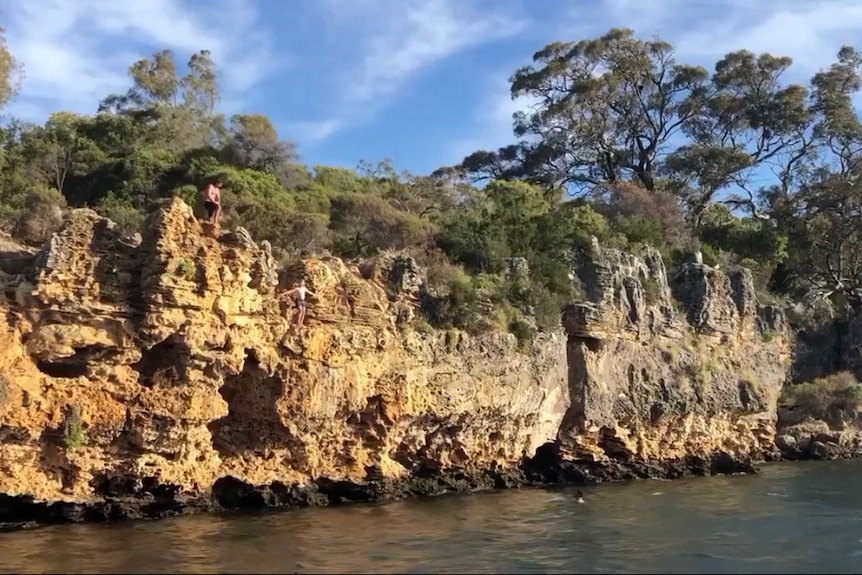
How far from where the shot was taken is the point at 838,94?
45844 mm

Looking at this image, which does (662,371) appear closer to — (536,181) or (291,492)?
(291,492)

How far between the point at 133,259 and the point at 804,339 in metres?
33.0

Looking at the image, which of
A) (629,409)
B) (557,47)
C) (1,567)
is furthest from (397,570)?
(557,47)

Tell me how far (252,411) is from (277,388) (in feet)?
2.71

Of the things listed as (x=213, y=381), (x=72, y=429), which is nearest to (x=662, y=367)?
(x=213, y=381)

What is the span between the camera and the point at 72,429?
1712 centimetres

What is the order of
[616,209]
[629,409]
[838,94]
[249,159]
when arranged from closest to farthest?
[629,409]
[249,159]
[616,209]
[838,94]

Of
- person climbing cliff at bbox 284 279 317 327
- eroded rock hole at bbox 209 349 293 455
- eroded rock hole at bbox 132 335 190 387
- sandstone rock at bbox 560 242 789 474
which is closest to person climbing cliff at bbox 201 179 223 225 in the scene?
person climbing cliff at bbox 284 279 317 327

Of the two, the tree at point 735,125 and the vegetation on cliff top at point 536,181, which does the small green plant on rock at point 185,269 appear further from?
the tree at point 735,125

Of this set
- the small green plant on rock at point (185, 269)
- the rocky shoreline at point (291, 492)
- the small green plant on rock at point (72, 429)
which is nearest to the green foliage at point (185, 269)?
the small green plant on rock at point (185, 269)

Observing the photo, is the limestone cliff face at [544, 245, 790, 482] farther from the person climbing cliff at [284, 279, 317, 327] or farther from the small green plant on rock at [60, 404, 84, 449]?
the small green plant on rock at [60, 404, 84, 449]

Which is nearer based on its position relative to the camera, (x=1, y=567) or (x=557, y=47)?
(x=1, y=567)

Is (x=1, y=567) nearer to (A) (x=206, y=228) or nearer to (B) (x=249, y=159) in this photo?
(A) (x=206, y=228)

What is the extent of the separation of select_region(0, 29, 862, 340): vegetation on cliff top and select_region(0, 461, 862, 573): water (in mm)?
6904
